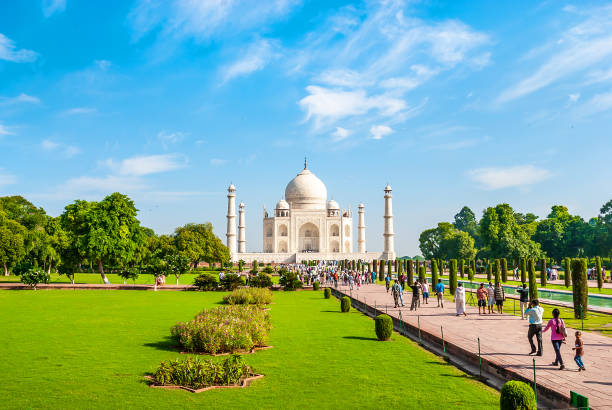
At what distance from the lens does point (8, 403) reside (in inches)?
243

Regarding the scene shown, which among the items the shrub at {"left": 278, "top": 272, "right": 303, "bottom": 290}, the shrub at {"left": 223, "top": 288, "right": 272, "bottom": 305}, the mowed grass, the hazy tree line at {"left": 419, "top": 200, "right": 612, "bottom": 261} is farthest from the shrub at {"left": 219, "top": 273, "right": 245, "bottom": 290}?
the hazy tree line at {"left": 419, "top": 200, "right": 612, "bottom": 261}

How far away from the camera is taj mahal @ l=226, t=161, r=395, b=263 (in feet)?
204

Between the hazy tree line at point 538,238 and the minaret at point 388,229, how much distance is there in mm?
5951

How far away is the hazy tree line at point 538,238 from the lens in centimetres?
4081

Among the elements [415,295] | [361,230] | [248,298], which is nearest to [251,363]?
[415,295]

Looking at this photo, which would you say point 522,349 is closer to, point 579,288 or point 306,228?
point 579,288

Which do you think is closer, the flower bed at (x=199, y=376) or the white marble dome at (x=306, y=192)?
the flower bed at (x=199, y=376)

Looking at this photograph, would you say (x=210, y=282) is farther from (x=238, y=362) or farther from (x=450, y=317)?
(x=238, y=362)

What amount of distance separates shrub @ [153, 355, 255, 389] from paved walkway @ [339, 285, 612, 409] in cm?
389

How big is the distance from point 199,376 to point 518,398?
4149 millimetres

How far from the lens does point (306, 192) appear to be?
234 ft

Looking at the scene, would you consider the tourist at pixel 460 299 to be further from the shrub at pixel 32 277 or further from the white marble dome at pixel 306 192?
the white marble dome at pixel 306 192

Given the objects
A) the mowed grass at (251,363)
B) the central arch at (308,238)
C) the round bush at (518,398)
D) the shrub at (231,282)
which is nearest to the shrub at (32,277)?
the shrub at (231,282)

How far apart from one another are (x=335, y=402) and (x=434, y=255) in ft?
194
